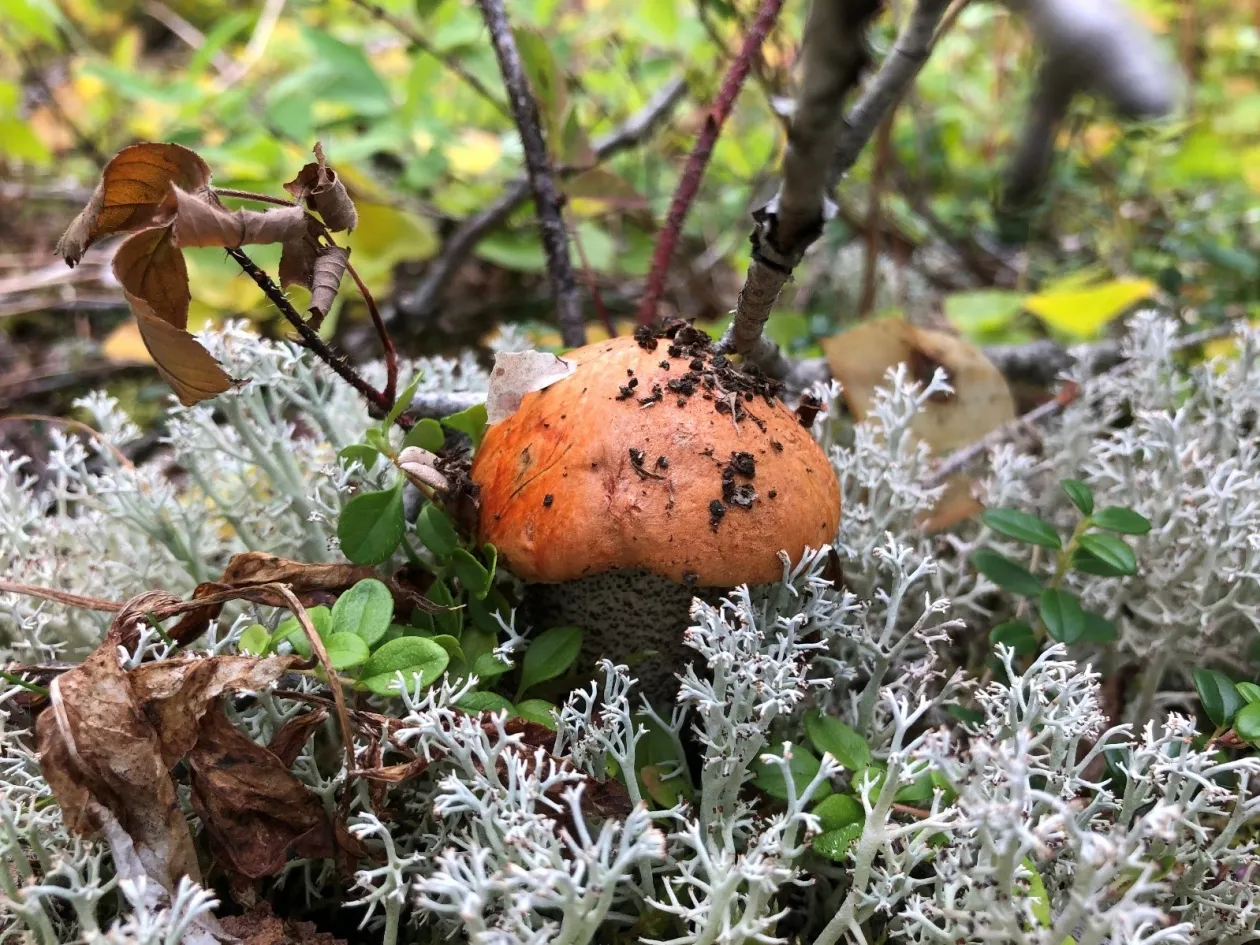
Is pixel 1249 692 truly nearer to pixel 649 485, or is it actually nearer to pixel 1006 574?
pixel 1006 574

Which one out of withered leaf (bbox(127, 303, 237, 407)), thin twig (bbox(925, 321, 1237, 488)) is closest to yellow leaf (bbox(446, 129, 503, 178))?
thin twig (bbox(925, 321, 1237, 488))

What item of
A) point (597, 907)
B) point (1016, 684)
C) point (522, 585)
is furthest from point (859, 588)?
point (597, 907)

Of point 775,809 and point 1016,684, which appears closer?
point 1016,684

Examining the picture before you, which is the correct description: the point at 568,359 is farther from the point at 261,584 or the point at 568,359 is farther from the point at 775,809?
the point at 775,809

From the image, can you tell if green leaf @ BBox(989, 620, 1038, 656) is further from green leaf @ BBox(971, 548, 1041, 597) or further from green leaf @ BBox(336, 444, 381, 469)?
green leaf @ BBox(336, 444, 381, 469)

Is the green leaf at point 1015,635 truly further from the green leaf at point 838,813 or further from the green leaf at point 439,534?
the green leaf at point 439,534
